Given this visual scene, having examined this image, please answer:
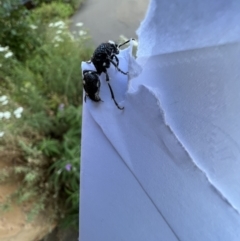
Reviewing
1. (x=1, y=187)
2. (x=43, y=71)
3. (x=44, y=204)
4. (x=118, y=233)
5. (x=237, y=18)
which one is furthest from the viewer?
(x=43, y=71)

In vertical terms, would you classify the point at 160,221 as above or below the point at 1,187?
above

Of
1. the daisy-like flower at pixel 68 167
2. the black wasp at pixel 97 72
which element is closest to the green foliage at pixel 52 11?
the daisy-like flower at pixel 68 167

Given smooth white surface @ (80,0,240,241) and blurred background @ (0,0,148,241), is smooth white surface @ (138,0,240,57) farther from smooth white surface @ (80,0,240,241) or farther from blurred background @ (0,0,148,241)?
blurred background @ (0,0,148,241)

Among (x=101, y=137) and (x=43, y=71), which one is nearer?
(x=101, y=137)

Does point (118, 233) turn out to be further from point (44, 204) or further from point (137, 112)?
point (44, 204)

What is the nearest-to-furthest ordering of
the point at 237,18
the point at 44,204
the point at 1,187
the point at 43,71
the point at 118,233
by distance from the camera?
the point at 237,18 < the point at 118,233 < the point at 1,187 < the point at 44,204 < the point at 43,71

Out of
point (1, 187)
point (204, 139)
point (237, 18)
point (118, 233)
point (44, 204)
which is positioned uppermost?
point (237, 18)

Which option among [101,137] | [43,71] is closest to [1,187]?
[43,71]

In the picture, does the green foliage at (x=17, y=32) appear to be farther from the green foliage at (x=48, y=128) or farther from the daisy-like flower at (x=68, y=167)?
the daisy-like flower at (x=68, y=167)
